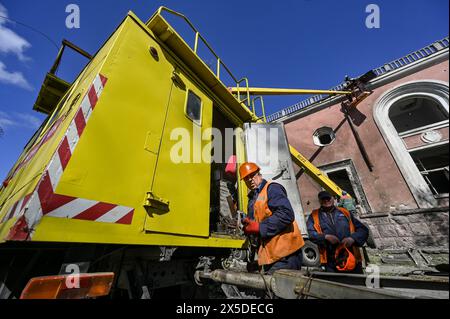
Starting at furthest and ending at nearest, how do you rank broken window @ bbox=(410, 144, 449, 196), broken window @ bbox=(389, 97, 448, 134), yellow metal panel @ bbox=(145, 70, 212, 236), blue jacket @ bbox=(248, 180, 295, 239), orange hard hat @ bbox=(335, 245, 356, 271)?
orange hard hat @ bbox=(335, 245, 356, 271) < yellow metal panel @ bbox=(145, 70, 212, 236) < blue jacket @ bbox=(248, 180, 295, 239) < broken window @ bbox=(389, 97, 448, 134) < broken window @ bbox=(410, 144, 449, 196)

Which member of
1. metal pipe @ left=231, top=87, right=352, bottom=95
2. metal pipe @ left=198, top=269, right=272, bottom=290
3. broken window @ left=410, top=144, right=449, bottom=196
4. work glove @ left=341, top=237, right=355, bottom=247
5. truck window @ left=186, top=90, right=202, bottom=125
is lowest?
metal pipe @ left=198, top=269, right=272, bottom=290

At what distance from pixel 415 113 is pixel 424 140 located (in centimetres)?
43

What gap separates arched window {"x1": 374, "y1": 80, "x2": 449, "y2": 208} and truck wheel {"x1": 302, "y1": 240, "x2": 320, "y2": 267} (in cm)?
264

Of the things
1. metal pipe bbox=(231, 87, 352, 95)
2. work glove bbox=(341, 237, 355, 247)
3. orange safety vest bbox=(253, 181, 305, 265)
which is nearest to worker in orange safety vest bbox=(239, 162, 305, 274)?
orange safety vest bbox=(253, 181, 305, 265)

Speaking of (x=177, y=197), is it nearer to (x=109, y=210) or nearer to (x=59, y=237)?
(x=109, y=210)

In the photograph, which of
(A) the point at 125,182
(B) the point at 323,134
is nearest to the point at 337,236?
(A) the point at 125,182

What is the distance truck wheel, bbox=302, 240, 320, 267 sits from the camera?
3131 mm

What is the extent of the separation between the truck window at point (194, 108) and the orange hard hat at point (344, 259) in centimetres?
260

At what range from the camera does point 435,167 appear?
62 centimetres

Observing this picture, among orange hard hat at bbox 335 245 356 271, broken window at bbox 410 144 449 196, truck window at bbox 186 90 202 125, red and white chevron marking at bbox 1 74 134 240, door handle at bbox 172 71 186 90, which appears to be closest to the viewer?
broken window at bbox 410 144 449 196

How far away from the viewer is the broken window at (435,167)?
0.51 metres

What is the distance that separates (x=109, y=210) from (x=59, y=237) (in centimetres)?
34

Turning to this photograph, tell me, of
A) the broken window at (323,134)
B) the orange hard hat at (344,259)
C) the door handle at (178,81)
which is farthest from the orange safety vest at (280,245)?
the broken window at (323,134)

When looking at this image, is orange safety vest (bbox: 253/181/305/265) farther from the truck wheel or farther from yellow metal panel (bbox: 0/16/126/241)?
yellow metal panel (bbox: 0/16/126/241)
